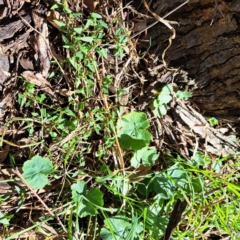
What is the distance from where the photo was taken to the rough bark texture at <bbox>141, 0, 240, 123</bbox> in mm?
1272

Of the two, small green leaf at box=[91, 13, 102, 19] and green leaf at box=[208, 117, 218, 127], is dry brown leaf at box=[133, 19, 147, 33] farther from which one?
green leaf at box=[208, 117, 218, 127]

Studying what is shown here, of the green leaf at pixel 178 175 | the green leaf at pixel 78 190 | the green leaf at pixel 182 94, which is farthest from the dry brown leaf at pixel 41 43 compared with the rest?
the green leaf at pixel 178 175

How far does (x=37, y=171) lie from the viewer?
53.9 inches

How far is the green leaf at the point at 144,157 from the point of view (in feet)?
4.95

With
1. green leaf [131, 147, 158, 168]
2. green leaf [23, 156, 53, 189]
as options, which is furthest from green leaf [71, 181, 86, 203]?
green leaf [131, 147, 158, 168]

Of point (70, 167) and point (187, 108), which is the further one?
point (187, 108)

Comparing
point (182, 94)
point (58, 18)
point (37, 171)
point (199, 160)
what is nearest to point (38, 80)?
point (58, 18)

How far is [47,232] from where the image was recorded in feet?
4.77

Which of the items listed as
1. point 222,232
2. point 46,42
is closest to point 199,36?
point 46,42

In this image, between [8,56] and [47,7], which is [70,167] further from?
[47,7]

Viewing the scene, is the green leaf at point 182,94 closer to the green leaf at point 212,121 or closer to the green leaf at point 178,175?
the green leaf at point 212,121

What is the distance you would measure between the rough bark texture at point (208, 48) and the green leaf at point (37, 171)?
2.30 feet

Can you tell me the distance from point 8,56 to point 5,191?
0.57m

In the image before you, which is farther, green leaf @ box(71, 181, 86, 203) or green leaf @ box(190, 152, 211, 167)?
green leaf @ box(190, 152, 211, 167)
